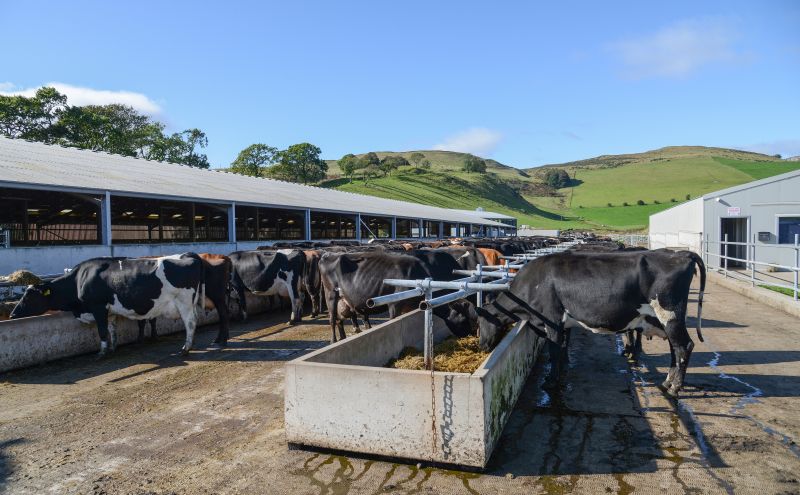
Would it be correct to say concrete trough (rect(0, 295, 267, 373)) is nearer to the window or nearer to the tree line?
the window

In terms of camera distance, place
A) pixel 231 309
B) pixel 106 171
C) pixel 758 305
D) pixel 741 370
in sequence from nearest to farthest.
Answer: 1. pixel 741 370
2. pixel 231 309
3. pixel 758 305
4. pixel 106 171

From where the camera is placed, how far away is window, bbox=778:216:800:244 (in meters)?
20.8

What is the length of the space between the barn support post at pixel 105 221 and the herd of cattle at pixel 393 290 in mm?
3905

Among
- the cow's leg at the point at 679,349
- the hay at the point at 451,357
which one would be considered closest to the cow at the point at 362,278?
the hay at the point at 451,357

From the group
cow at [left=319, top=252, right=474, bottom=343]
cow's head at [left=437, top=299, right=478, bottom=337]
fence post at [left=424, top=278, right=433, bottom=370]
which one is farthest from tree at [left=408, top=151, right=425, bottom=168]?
fence post at [left=424, top=278, right=433, bottom=370]

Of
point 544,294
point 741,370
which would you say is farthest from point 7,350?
point 741,370

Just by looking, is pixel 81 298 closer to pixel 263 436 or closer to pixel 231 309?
pixel 231 309

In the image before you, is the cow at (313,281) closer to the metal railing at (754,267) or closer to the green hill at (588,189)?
the metal railing at (754,267)

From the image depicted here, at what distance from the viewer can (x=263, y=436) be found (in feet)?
16.0

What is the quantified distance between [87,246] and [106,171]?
4781 millimetres

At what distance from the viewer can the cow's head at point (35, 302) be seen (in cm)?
821

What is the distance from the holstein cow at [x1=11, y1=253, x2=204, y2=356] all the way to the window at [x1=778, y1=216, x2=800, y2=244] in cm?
2306

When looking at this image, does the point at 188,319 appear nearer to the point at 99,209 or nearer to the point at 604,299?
the point at 604,299

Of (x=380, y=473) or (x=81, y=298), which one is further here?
(x=81, y=298)
